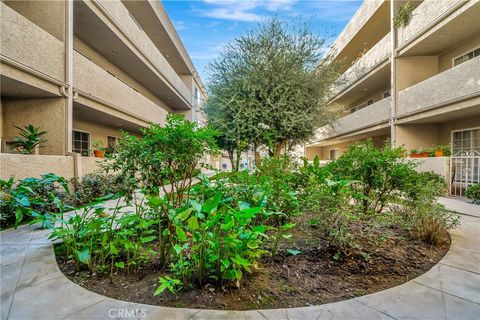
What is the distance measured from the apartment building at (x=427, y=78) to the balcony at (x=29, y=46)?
914 centimetres

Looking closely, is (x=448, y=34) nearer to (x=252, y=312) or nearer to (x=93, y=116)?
(x=252, y=312)

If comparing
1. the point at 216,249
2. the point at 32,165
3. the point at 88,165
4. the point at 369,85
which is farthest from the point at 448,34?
the point at 32,165

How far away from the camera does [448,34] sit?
26.3 ft

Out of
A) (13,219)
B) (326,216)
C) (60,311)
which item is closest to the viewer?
(60,311)

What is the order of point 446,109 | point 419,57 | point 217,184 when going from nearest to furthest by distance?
point 217,184 < point 446,109 < point 419,57

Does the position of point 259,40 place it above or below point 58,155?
above

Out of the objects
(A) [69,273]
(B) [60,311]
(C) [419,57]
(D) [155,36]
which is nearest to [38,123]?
(A) [69,273]

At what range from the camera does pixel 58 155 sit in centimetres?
590

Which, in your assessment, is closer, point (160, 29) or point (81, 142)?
point (81, 142)

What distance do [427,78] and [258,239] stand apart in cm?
1139

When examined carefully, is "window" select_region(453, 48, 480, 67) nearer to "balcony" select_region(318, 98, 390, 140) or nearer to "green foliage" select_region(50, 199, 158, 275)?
"balcony" select_region(318, 98, 390, 140)

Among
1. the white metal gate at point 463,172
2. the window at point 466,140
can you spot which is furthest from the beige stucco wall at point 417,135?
the white metal gate at point 463,172

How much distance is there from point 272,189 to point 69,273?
2.29 meters

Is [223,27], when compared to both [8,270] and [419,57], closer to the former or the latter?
[419,57]
